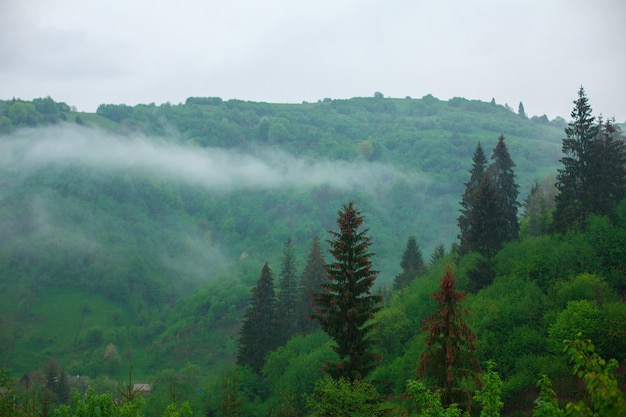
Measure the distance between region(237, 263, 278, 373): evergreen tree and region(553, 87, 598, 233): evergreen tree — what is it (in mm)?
35874

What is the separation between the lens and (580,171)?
5441cm

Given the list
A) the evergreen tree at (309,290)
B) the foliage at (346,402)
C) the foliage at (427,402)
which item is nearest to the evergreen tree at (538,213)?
the evergreen tree at (309,290)

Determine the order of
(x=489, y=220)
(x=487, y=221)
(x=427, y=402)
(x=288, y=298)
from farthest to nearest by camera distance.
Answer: (x=288, y=298), (x=487, y=221), (x=489, y=220), (x=427, y=402)

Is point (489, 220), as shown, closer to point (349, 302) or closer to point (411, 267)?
point (411, 267)

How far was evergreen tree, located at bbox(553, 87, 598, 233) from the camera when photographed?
53.7m

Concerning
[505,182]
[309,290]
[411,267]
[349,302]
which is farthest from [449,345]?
[411,267]

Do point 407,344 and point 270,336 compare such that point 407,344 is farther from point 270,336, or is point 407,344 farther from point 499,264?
point 270,336

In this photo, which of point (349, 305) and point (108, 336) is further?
point (108, 336)

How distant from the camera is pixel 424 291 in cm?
6228

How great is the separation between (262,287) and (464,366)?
47.1 metres

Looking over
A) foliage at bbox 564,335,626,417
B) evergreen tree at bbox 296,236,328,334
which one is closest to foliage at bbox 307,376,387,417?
foliage at bbox 564,335,626,417

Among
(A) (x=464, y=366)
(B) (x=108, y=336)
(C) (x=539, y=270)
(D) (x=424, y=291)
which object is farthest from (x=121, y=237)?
(A) (x=464, y=366)

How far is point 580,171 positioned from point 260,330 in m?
42.1

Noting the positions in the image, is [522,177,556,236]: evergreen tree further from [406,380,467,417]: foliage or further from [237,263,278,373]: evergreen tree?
[406,380,467,417]: foliage
